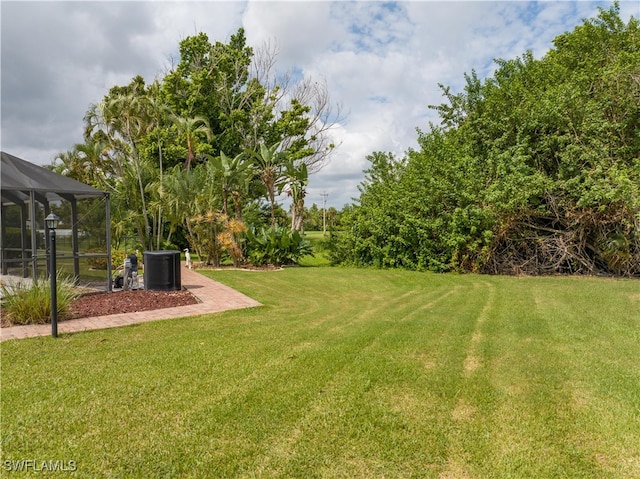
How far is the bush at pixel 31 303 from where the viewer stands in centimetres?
637

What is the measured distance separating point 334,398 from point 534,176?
11.0 meters

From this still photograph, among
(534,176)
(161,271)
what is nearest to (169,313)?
(161,271)

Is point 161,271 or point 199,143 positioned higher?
point 199,143

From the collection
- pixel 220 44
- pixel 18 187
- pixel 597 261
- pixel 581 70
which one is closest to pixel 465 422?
pixel 18 187

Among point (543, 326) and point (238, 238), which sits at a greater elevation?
point (238, 238)

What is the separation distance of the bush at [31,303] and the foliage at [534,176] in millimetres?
10044

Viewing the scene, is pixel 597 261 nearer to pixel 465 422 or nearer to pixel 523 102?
pixel 523 102

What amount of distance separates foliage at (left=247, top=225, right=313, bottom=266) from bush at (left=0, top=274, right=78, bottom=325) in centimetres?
853

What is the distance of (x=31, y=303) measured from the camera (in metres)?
6.39

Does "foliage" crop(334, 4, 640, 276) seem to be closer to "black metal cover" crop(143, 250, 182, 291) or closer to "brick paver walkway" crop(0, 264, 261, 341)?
"brick paver walkway" crop(0, 264, 261, 341)

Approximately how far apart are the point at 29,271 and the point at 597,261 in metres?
15.1

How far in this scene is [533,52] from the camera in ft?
48.6

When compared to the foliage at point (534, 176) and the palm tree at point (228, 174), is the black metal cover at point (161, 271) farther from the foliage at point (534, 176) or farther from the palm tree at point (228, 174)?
the foliage at point (534, 176)

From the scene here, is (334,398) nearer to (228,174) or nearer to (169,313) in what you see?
(169,313)
